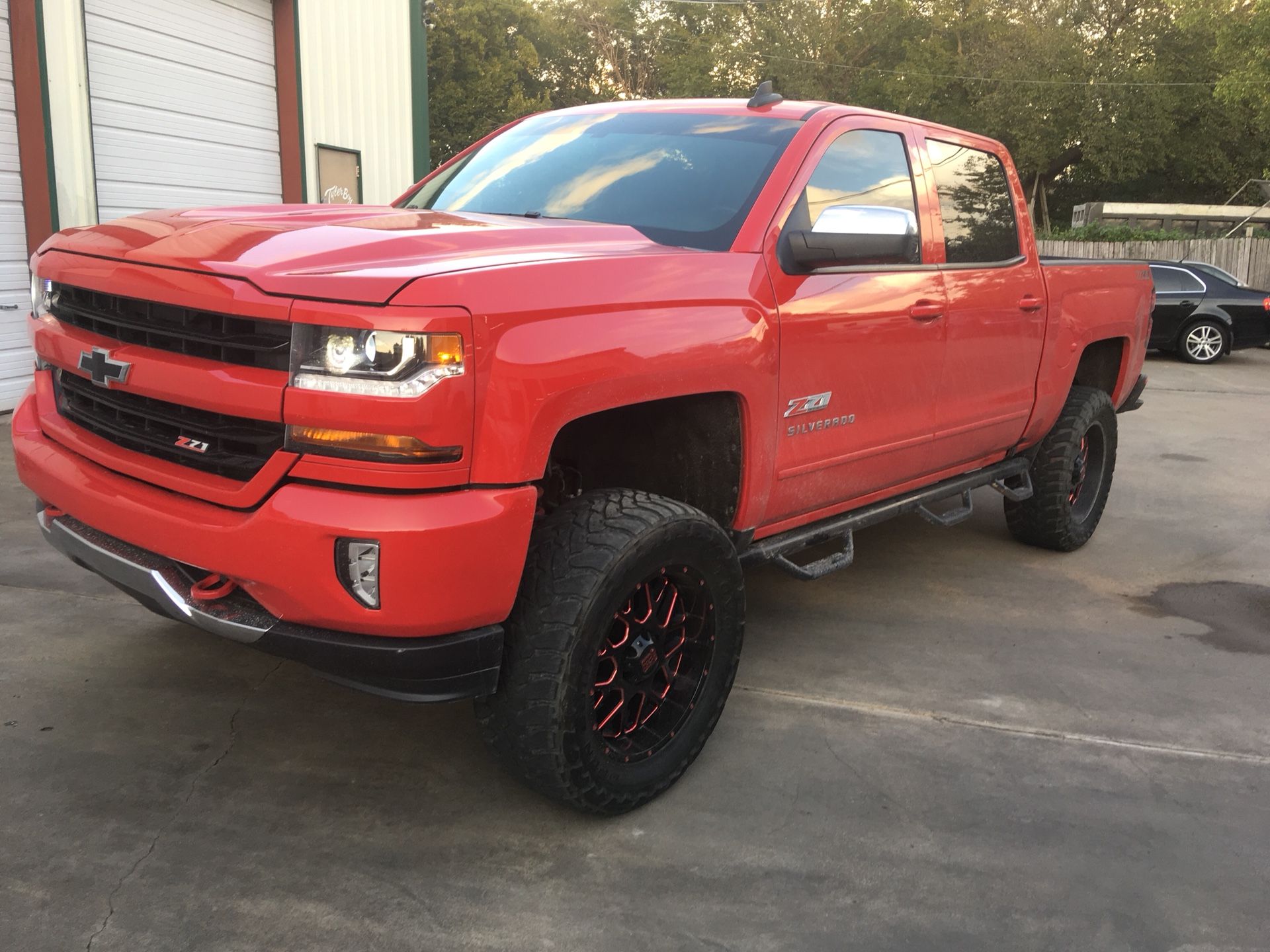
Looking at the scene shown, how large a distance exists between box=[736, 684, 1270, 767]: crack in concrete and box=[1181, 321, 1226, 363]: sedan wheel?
13345 millimetres

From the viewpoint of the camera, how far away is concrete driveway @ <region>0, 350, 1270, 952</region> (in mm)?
2578

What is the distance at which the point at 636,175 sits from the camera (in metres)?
3.74

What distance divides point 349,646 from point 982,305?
288 cm

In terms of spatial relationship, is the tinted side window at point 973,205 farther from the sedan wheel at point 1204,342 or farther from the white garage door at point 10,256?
the sedan wheel at point 1204,342

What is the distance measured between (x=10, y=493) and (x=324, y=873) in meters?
4.04

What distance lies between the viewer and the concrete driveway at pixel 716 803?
8.46 feet

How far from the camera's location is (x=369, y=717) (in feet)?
11.6

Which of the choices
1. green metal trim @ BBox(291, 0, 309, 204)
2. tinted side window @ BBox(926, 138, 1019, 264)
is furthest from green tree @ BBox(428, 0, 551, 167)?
tinted side window @ BBox(926, 138, 1019, 264)

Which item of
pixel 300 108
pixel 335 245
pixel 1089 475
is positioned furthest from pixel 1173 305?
pixel 335 245

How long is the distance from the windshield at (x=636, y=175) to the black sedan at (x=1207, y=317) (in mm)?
13053

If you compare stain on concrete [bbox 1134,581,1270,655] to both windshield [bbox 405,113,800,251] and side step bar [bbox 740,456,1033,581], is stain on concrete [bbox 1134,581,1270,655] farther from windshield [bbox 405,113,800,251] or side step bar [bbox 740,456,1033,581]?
windshield [bbox 405,113,800,251]

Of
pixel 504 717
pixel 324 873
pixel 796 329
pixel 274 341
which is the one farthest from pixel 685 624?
pixel 274 341

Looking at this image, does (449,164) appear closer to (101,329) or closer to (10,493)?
(101,329)

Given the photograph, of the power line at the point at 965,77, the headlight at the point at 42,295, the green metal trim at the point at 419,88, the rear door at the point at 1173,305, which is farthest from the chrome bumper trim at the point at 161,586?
the power line at the point at 965,77
